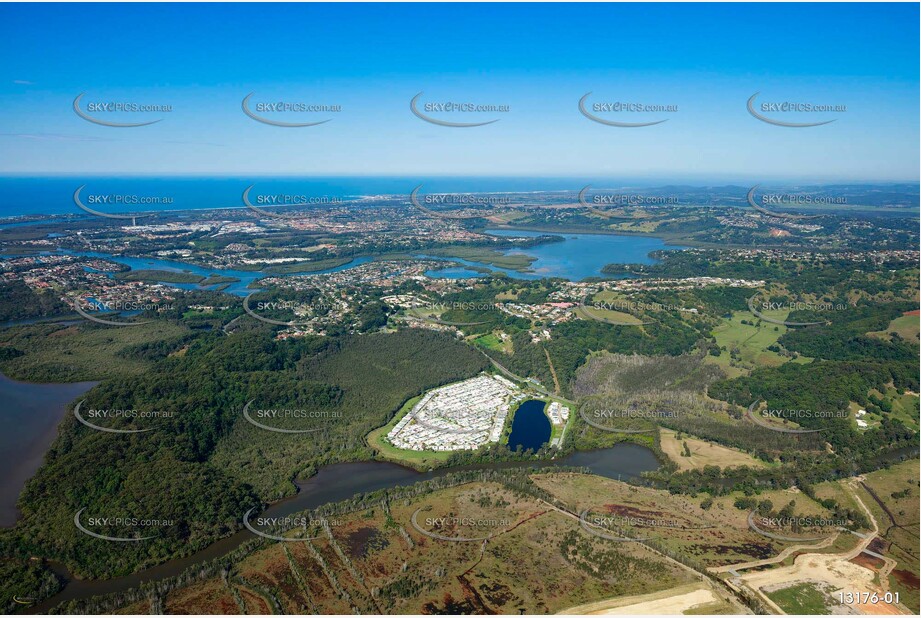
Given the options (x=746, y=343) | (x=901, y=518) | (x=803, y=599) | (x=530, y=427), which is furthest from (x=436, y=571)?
(x=746, y=343)

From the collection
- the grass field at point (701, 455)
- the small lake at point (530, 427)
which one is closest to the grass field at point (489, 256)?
the small lake at point (530, 427)

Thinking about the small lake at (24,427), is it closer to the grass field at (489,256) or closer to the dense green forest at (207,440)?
→ the dense green forest at (207,440)

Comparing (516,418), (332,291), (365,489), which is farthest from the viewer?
(332,291)

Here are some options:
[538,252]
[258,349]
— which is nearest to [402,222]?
[538,252]

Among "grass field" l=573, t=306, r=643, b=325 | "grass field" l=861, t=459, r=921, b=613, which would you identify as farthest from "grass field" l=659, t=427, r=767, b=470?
"grass field" l=573, t=306, r=643, b=325

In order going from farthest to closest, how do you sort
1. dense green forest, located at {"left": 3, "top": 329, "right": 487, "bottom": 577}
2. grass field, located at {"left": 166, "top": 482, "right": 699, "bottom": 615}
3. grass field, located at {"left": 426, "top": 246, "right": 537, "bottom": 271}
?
grass field, located at {"left": 426, "top": 246, "right": 537, "bottom": 271} < dense green forest, located at {"left": 3, "top": 329, "right": 487, "bottom": 577} < grass field, located at {"left": 166, "top": 482, "right": 699, "bottom": 615}

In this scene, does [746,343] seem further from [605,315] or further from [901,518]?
[901,518]

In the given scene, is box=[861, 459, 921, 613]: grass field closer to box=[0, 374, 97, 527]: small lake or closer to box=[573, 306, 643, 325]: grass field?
box=[573, 306, 643, 325]: grass field

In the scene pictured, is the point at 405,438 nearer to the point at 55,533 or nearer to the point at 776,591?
the point at 55,533
